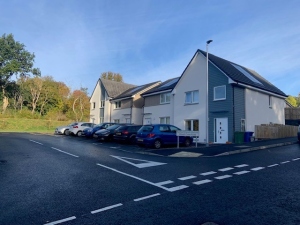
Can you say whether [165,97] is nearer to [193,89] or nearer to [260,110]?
[193,89]

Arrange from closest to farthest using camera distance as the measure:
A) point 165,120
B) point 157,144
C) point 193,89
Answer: point 157,144, point 193,89, point 165,120

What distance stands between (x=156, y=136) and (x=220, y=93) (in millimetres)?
8333

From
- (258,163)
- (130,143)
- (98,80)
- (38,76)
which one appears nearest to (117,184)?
(258,163)

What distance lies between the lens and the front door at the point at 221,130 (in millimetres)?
19734

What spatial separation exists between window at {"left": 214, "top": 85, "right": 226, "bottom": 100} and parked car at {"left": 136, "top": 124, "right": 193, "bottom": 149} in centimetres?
616

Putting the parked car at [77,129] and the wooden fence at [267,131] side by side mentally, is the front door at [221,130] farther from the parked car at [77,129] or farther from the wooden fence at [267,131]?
the parked car at [77,129]

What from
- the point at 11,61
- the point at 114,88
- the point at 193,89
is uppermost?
the point at 11,61

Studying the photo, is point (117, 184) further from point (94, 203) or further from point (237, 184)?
point (237, 184)

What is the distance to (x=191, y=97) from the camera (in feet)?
76.3

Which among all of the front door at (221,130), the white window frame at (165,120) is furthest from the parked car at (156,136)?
the white window frame at (165,120)

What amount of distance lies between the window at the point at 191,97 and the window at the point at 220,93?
2.09 meters

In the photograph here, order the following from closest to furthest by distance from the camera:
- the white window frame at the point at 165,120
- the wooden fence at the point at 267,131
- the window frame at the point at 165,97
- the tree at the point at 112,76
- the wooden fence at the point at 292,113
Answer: the wooden fence at the point at 267,131
the white window frame at the point at 165,120
the window frame at the point at 165,97
the wooden fence at the point at 292,113
the tree at the point at 112,76

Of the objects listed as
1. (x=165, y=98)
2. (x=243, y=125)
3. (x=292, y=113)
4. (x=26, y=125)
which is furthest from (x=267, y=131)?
(x=26, y=125)

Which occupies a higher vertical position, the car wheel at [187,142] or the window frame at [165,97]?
the window frame at [165,97]
